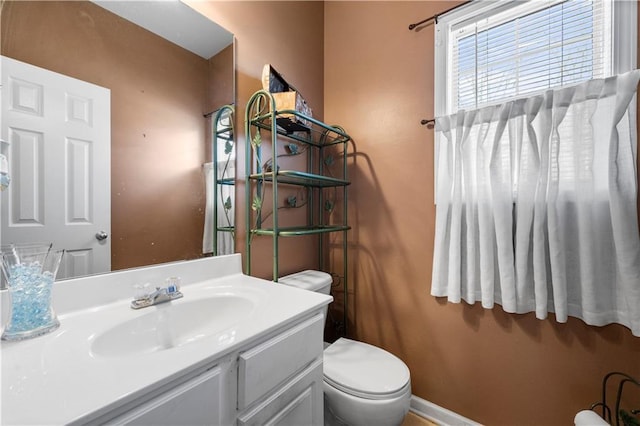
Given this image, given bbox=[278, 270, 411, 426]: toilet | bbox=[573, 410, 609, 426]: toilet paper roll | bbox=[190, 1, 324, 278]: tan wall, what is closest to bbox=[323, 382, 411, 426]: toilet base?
bbox=[278, 270, 411, 426]: toilet

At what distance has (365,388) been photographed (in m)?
1.06

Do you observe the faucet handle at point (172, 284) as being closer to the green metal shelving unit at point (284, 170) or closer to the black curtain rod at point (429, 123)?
the green metal shelving unit at point (284, 170)

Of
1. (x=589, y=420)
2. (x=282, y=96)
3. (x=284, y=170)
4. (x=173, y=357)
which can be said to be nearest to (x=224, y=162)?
(x=284, y=170)

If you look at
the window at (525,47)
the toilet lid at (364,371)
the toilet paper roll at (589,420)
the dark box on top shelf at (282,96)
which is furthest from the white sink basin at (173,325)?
the window at (525,47)

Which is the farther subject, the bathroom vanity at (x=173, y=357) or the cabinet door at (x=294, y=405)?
the cabinet door at (x=294, y=405)

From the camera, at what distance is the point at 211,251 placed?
3.87 ft

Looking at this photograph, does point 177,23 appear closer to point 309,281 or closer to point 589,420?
point 309,281

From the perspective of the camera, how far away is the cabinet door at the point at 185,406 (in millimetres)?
475

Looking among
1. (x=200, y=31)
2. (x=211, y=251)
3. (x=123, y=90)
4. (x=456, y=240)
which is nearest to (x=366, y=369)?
(x=456, y=240)

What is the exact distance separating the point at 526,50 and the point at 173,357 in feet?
5.96

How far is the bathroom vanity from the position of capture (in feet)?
1.50

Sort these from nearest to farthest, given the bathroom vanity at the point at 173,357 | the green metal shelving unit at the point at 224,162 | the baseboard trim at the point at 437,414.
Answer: the bathroom vanity at the point at 173,357
the green metal shelving unit at the point at 224,162
the baseboard trim at the point at 437,414

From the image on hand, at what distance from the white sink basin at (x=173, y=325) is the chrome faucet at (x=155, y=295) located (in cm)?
2

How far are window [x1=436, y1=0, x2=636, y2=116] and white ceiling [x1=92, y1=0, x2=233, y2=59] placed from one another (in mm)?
1161
